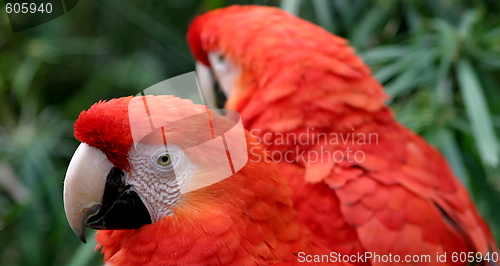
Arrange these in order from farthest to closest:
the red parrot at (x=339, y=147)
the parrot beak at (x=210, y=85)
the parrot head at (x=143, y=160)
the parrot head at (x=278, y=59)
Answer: the parrot beak at (x=210, y=85)
the parrot head at (x=278, y=59)
the red parrot at (x=339, y=147)
the parrot head at (x=143, y=160)

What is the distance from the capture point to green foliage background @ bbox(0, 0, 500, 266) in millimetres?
676

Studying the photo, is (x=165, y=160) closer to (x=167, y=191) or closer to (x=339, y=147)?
(x=167, y=191)

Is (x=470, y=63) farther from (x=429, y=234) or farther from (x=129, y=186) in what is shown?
(x=129, y=186)

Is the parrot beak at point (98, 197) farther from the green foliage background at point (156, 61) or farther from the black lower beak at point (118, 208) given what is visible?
the green foliage background at point (156, 61)

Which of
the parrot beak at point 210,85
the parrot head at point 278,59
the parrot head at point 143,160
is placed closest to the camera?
the parrot head at point 143,160

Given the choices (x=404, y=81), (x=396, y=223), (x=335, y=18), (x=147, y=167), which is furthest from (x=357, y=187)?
(x=335, y=18)

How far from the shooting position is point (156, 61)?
1.99ft

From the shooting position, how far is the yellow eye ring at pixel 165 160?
1.49 ft

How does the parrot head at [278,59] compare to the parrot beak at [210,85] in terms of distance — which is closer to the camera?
the parrot head at [278,59]

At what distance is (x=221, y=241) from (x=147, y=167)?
0.13 metres

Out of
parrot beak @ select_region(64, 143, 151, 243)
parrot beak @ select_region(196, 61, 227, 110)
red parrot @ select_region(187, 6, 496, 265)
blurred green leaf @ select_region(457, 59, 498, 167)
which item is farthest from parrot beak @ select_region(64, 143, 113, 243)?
blurred green leaf @ select_region(457, 59, 498, 167)

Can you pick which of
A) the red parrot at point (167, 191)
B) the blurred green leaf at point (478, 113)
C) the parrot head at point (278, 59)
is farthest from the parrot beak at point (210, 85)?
the blurred green leaf at point (478, 113)

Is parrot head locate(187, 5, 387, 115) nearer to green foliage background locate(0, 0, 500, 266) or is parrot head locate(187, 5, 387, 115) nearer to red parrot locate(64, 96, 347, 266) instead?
green foliage background locate(0, 0, 500, 266)

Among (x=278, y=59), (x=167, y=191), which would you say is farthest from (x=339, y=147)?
(x=167, y=191)
